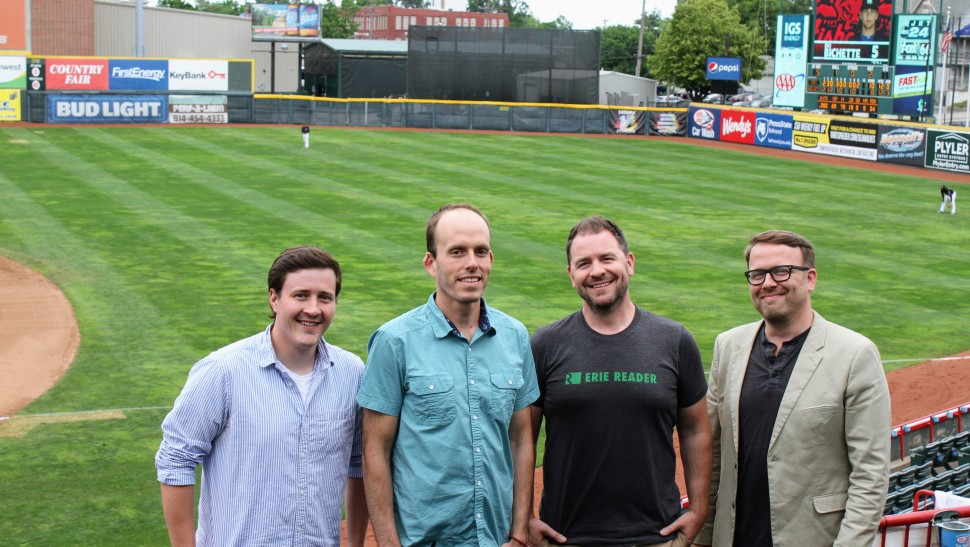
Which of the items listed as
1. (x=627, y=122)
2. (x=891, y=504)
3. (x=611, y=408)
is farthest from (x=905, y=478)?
(x=627, y=122)

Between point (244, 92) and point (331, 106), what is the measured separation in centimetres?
365

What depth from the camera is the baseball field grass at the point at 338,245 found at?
10695 millimetres

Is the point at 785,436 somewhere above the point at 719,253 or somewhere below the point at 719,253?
above

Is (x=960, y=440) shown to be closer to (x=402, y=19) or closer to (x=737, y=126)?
(x=737, y=126)

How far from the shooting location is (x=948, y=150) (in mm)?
35812

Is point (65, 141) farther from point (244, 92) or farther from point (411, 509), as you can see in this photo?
point (411, 509)

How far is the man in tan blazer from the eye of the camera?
4555mm

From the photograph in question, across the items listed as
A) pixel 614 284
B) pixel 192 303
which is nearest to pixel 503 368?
pixel 614 284

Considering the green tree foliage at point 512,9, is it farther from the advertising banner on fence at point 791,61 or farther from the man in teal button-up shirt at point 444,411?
the man in teal button-up shirt at point 444,411

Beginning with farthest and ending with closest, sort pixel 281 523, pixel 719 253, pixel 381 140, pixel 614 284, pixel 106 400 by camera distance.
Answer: pixel 381 140 → pixel 719 253 → pixel 106 400 → pixel 614 284 → pixel 281 523

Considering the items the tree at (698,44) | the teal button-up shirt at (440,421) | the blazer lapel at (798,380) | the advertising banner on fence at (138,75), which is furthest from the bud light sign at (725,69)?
the teal button-up shirt at (440,421)

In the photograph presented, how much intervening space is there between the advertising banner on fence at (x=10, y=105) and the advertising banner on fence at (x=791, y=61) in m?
28.8

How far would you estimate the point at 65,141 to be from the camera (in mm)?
37844

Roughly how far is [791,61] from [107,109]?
1043 inches
